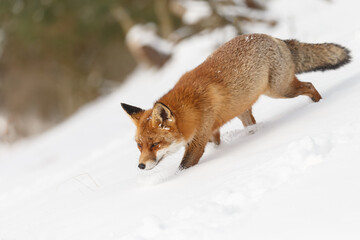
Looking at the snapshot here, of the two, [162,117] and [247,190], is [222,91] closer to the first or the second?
[162,117]

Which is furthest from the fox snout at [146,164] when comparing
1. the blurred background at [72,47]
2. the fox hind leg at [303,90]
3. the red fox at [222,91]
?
the blurred background at [72,47]

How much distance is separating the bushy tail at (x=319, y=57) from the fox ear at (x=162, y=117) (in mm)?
2113

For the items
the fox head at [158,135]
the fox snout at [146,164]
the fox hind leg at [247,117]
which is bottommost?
the fox hind leg at [247,117]

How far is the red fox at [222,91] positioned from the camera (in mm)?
4523

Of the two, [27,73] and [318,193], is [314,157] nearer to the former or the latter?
[318,193]

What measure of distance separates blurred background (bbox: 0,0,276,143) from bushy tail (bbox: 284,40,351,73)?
8942mm

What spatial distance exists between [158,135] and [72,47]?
2296 centimetres

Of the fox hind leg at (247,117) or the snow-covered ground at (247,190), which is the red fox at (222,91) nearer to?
the fox hind leg at (247,117)

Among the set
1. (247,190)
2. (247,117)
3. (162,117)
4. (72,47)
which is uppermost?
(72,47)

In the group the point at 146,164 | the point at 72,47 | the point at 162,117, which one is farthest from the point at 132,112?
the point at 72,47

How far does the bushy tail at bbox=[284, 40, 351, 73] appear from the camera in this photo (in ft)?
18.4

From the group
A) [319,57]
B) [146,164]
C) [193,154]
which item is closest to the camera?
[146,164]

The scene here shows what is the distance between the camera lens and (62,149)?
1346 centimetres

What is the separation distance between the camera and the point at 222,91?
16.4 feet
